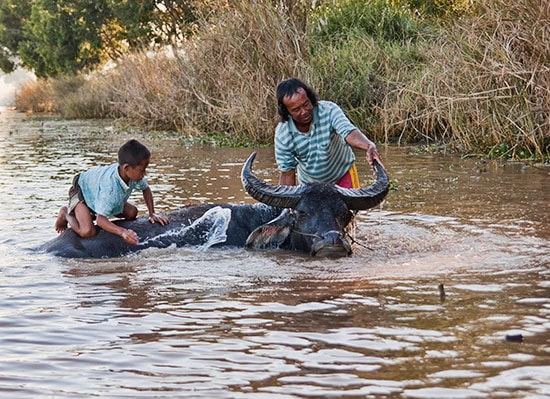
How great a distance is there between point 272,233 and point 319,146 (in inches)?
31.2

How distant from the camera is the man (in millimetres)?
6910

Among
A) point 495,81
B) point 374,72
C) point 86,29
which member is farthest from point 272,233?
point 86,29

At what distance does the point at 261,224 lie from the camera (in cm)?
727

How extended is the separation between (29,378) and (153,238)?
10.3 feet

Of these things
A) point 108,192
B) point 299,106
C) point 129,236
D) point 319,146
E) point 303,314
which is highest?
point 299,106

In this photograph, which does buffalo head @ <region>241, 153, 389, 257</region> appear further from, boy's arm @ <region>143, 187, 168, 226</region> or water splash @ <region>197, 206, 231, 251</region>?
boy's arm @ <region>143, 187, 168, 226</region>

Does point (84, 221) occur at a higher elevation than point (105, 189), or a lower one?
lower

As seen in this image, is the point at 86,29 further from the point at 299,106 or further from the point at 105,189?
the point at 299,106

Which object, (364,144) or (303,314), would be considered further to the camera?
(364,144)

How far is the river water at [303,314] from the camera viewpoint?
3766mm

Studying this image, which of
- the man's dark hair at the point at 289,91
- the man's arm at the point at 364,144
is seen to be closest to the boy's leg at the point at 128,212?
the man's dark hair at the point at 289,91

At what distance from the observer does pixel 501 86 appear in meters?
11.4

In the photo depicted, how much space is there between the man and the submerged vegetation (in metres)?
4.16

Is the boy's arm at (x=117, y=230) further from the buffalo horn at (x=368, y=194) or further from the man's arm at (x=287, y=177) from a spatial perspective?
the buffalo horn at (x=368, y=194)
